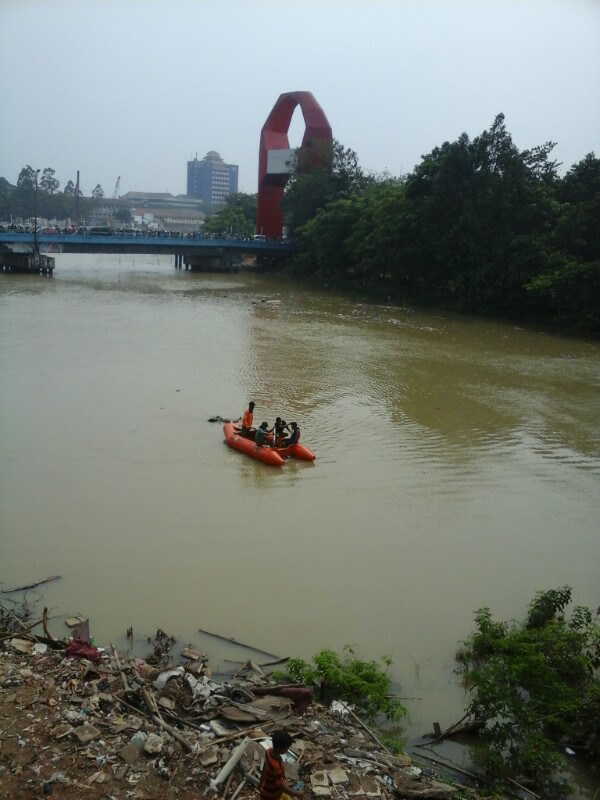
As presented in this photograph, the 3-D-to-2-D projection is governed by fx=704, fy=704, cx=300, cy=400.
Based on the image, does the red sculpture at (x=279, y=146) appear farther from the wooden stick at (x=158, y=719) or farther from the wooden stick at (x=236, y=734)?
the wooden stick at (x=236, y=734)

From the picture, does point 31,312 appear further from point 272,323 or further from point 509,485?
point 509,485

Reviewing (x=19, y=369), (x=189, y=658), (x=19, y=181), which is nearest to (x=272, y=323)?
(x=19, y=369)

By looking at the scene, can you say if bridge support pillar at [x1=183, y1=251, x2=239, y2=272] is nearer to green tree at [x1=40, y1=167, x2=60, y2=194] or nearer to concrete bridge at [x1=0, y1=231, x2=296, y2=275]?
concrete bridge at [x1=0, y1=231, x2=296, y2=275]

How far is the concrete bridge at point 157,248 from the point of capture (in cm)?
4273

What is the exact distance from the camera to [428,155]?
117ft

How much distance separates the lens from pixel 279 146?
57250 mm

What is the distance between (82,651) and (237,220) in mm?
70220

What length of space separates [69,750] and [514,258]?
28.0m

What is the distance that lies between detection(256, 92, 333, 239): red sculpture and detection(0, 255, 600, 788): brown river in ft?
115

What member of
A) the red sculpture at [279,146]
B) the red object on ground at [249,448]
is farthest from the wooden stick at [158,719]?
the red sculpture at [279,146]

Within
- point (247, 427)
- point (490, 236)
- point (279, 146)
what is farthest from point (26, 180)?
point (247, 427)

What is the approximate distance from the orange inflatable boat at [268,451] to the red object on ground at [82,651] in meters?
5.77

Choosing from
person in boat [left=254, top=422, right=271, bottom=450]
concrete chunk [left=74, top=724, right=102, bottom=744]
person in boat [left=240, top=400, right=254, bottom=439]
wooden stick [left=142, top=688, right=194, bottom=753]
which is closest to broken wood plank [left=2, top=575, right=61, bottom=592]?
wooden stick [left=142, top=688, right=194, bottom=753]

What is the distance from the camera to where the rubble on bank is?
420cm
